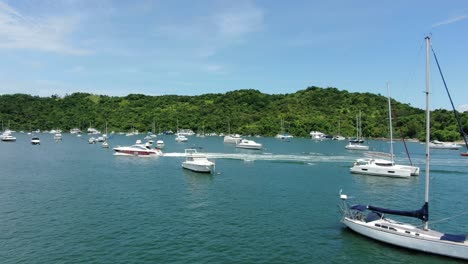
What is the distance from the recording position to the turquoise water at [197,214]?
31.0 meters

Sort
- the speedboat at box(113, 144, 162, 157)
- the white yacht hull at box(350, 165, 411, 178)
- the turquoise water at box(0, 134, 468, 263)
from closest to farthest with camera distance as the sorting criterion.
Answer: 1. the turquoise water at box(0, 134, 468, 263)
2. the white yacht hull at box(350, 165, 411, 178)
3. the speedboat at box(113, 144, 162, 157)

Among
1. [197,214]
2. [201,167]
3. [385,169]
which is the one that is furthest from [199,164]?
[385,169]

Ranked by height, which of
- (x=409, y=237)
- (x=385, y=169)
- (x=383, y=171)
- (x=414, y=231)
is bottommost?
(x=409, y=237)

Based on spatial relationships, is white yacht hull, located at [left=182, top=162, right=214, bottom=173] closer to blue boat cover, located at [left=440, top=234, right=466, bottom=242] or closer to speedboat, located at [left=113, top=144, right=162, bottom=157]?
speedboat, located at [left=113, top=144, right=162, bottom=157]

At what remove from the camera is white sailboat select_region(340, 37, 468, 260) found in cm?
2943

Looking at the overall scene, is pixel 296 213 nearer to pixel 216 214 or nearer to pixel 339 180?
pixel 216 214

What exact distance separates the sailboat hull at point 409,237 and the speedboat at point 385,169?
139 feet

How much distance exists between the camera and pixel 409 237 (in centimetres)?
3134

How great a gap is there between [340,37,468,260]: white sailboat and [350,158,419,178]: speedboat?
134 ft

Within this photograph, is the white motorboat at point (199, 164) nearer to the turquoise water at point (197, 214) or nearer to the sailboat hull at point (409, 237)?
the turquoise water at point (197, 214)

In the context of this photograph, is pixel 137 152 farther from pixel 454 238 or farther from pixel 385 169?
pixel 454 238

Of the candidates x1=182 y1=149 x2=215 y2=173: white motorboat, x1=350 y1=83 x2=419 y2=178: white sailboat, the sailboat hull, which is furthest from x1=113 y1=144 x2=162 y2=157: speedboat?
the sailboat hull

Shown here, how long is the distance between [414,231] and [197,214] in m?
22.7

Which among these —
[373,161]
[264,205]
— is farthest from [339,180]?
[264,205]
